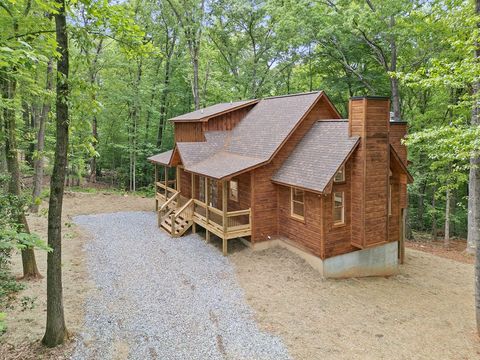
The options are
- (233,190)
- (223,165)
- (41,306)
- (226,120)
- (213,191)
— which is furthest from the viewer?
(226,120)

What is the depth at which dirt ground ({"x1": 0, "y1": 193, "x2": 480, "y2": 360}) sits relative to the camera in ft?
25.4

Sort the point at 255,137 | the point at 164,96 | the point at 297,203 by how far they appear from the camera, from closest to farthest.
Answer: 1. the point at 297,203
2. the point at 255,137
3. the point at 164,96

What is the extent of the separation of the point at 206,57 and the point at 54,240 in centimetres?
2387

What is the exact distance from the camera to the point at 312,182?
11617 millimetres

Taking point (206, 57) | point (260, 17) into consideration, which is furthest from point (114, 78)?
point (260, 17)

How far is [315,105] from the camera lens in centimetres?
1485

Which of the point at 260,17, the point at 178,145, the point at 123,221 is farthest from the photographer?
the point at 260,17

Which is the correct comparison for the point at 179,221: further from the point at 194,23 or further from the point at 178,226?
the point at 194,23

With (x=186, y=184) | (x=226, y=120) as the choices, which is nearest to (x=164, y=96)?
(x=186, y=184)

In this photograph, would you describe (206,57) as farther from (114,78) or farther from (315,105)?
(315,105)

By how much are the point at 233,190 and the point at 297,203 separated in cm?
340

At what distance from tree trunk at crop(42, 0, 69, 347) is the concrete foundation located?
25.8 feet

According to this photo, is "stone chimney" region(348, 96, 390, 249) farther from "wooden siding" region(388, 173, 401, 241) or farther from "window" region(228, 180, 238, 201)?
"window" region(228, 180, 238, 201)

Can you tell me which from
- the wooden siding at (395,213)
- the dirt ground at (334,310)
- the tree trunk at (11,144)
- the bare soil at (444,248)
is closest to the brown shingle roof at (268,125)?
the dirt ground at (334,310)
